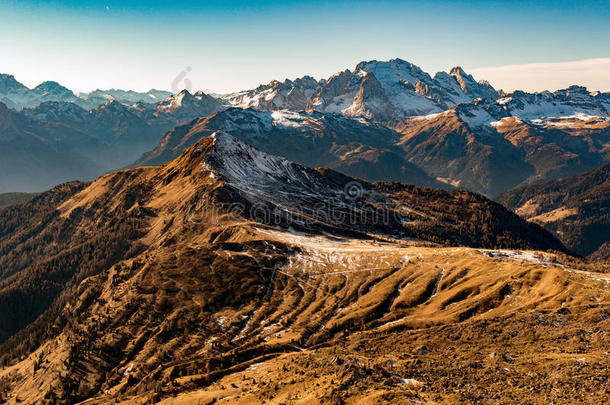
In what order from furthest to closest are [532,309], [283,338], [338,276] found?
1. [338,276]
2. [283,338]
3. [532,309]

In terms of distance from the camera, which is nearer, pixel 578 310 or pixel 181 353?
pixel 578 310

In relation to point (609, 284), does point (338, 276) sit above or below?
below

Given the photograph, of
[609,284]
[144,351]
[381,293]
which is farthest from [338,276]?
[609,284]

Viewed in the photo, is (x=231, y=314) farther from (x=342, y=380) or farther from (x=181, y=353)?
(x=342, y=380)

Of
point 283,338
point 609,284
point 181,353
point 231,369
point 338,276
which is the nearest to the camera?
point 231,369

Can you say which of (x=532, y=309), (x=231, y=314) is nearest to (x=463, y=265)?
(x=532, y=309)

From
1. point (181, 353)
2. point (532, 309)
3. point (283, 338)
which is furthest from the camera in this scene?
point (181, 353)

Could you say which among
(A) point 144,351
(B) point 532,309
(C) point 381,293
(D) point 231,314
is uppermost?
(B) point 532,309

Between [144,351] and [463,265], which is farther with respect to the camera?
[463,265]

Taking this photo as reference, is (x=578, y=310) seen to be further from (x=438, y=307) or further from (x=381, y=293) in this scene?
(x=381, y=293)
